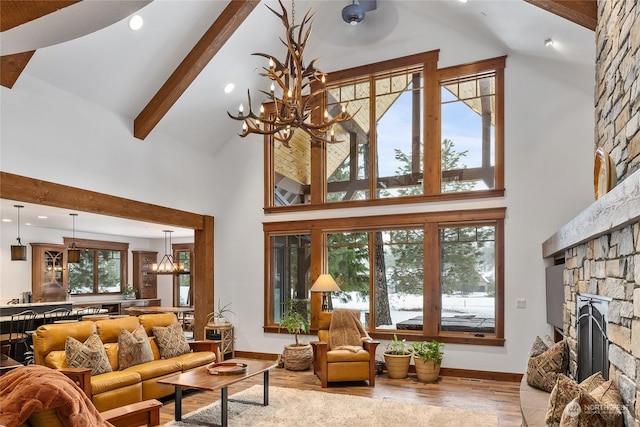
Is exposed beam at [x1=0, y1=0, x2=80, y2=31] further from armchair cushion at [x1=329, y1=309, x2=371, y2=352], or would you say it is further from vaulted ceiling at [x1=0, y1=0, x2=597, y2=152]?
armchair cushion at [x1=329, y1=309, x2=371, y2=352]

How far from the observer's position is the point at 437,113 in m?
6.95

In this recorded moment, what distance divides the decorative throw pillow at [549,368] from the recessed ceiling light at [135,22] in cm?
561

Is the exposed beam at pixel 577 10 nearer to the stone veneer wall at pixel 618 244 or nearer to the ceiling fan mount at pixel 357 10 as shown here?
the stone veneer wall at pixel 618 244

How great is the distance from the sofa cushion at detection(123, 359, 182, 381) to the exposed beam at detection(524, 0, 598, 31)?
18.0 feet

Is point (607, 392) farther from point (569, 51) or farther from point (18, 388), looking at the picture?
point (569, 51)

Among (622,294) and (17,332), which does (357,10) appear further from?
(17,332)

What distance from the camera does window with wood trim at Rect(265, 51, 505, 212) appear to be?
22.1 feet

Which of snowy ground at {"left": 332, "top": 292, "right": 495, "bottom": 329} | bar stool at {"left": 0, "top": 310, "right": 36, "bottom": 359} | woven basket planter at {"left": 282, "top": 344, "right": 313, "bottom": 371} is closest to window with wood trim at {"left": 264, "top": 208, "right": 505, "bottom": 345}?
snowy ground at {"left": 332, "top": 292, "right": 495, "bottom": 329}

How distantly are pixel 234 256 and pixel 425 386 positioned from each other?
3.90m

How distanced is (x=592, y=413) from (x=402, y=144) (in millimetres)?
5284

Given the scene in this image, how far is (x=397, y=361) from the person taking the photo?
6383mm

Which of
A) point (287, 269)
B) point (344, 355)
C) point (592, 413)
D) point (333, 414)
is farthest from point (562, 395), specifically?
point (287, 269)

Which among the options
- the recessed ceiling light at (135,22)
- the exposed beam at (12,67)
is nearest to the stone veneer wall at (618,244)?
the recessed ceiling light at (135,22)

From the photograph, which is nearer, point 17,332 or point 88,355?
point 88,355
